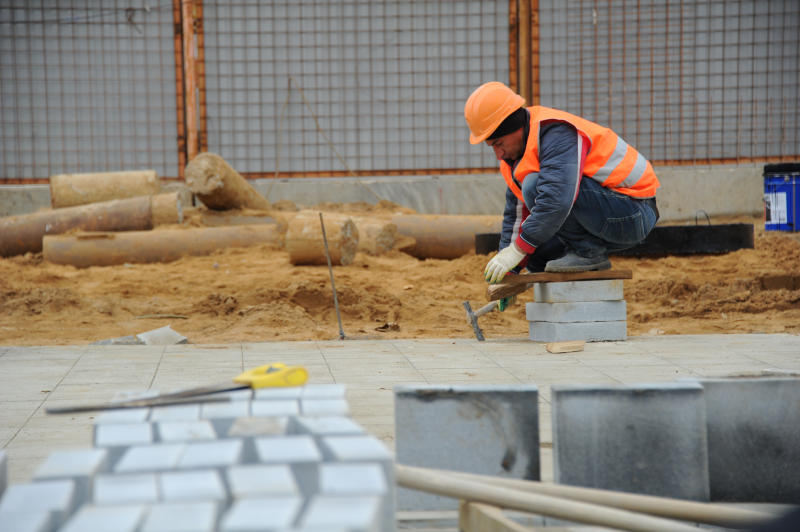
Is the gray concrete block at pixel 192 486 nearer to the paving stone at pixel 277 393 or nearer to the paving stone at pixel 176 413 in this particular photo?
the paving stone at pixel 176 413

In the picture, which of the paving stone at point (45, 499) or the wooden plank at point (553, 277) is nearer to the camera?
the paving stone at point (45, 499)

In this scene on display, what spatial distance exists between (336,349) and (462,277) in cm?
329

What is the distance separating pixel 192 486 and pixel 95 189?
351 inches

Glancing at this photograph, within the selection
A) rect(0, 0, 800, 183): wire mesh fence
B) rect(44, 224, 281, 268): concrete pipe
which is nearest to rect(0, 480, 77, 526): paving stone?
rect(44, 224, 281, 268): concrete pipe

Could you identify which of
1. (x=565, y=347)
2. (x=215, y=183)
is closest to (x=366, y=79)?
(x=215, y=183)

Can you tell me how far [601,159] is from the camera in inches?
175

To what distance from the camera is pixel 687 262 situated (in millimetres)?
8148

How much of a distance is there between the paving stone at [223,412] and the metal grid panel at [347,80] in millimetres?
9550

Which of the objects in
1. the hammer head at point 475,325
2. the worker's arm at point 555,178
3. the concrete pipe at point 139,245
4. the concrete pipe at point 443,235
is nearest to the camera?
the worker's arm at point 555,178

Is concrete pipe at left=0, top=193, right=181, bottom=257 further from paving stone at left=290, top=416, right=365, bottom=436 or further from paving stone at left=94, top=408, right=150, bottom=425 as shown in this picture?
paving stone at left=290, top=416, right=365, bottom=436

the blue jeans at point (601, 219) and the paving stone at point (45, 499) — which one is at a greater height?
Answer: the blue jeans at point (601, 219)

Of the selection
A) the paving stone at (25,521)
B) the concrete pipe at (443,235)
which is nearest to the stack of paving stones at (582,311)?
the paving stone at (25,521)

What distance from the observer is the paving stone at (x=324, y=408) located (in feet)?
5.98

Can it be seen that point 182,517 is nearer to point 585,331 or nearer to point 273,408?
point 273,408
